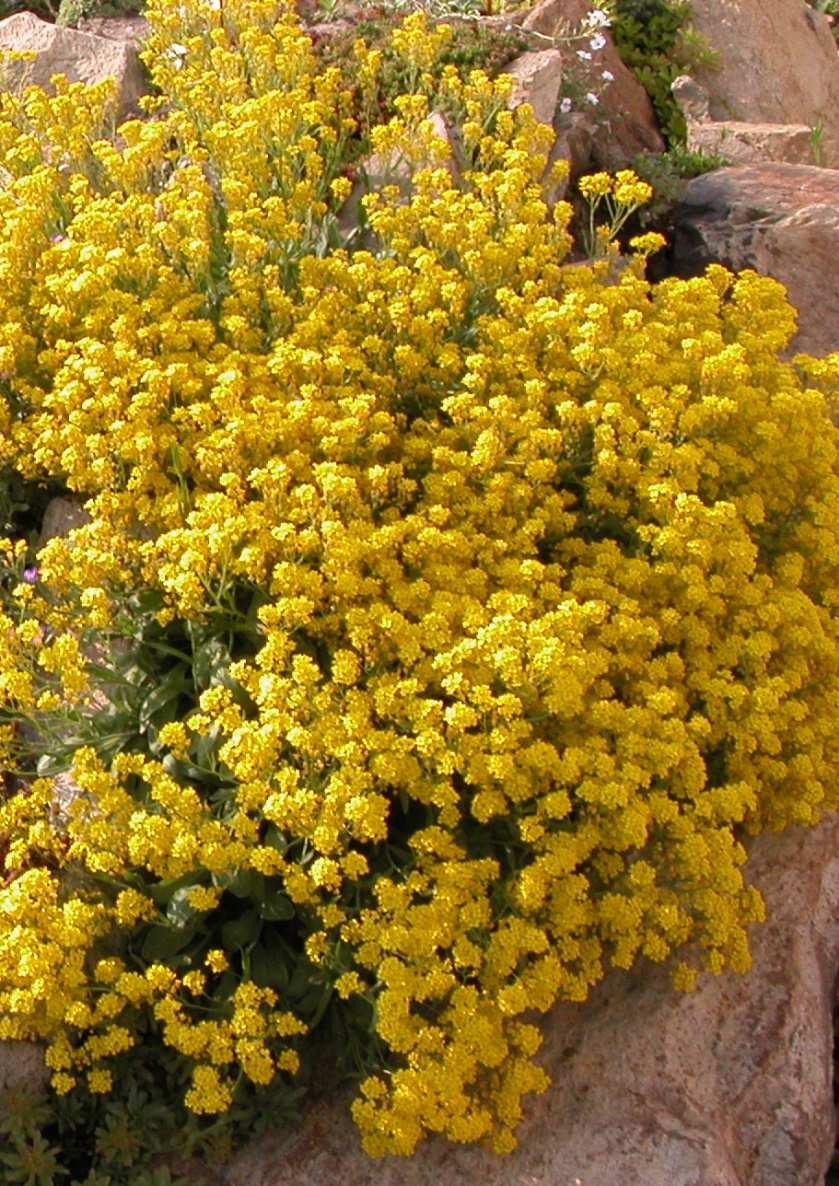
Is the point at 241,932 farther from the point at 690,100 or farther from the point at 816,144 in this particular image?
the point at 816,144

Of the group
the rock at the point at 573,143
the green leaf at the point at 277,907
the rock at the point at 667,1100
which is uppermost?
the rock at the point at 573,143

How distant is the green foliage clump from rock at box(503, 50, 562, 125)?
1581 mm

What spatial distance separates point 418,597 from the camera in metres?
3.71

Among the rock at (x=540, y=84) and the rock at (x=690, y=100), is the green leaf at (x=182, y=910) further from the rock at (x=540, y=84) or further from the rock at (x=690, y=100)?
the rock at (x=690, y=100)

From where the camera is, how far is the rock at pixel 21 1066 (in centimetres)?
351

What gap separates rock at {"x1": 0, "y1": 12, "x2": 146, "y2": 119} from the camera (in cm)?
713

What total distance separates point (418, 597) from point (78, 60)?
4.84 m

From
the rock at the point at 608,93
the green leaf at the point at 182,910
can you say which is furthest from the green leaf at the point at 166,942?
the rock at the point at 608,93

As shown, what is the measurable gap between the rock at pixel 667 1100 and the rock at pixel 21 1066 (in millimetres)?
569

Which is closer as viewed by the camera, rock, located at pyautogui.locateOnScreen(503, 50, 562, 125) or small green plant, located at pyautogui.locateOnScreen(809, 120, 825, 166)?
rock, located at pyautogui.locateOnScreen(503, 50, 562, 125)

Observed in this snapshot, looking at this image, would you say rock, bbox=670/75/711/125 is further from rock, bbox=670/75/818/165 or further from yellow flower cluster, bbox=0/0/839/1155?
yellow flower cluster, bbox=0/0/839/1155

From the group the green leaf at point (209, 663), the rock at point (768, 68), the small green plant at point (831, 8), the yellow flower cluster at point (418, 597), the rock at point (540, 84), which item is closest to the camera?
the yellow flower cluster at point (418, 597)

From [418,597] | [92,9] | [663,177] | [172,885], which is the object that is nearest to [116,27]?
[92,9]

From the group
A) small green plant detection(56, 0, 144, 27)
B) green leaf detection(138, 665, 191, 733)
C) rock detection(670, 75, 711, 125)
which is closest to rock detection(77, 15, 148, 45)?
small green plant detection(56, 0, 144, 27)
